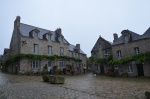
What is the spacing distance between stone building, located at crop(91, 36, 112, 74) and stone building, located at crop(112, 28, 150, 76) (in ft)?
9.16

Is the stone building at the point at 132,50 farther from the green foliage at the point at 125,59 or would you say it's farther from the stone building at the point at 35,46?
the stone building at the point at 35,46

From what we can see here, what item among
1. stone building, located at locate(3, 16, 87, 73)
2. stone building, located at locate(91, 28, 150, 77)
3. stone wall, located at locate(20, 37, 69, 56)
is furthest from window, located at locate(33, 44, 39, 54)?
stone building, located at locate(91, 28, 150, 77)

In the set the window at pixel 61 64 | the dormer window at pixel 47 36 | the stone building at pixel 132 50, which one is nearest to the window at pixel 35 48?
the dormer window at pixel 47 36

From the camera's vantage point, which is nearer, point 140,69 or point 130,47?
point 140,69

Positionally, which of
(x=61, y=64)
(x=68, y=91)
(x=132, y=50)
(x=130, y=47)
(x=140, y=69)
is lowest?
(x=68, y=91)

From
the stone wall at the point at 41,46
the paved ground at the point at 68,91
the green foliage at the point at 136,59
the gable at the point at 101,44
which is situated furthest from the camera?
the gable at the point at 101,44

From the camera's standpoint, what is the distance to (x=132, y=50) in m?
24.7

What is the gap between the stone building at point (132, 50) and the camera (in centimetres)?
2270

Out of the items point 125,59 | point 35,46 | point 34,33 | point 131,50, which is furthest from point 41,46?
point 131,50

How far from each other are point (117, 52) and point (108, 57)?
7.89 feet

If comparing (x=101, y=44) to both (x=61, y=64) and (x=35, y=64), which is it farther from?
(x=35, y=64)

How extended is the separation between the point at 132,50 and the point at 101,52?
8.26 m

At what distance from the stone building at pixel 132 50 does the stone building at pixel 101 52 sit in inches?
110

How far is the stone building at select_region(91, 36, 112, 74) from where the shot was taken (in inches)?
1197
